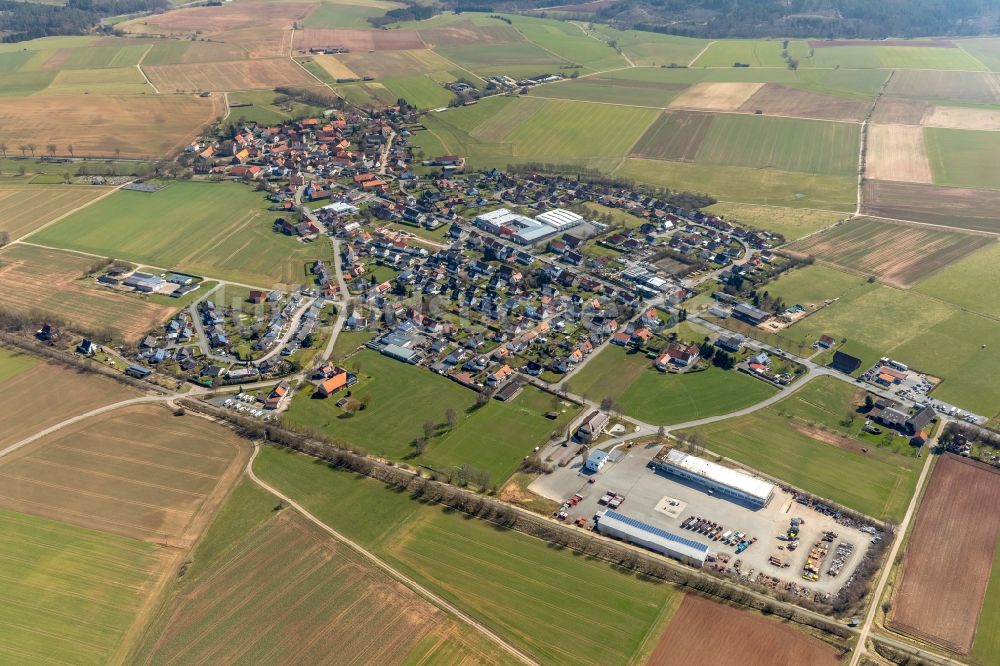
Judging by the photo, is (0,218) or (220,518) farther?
(0,218)

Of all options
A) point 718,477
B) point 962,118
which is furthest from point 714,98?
point 718,477

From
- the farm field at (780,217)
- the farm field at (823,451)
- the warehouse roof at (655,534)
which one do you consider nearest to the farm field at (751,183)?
A: the farm field at (780,217)

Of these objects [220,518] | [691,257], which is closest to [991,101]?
[691,257]

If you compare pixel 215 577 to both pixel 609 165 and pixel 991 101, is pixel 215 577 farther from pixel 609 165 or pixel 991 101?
pixel 991 101

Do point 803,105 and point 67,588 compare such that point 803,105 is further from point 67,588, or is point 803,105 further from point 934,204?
point 67,588

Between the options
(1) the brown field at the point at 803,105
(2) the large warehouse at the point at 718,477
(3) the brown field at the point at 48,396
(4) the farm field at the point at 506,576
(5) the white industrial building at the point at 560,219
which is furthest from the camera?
(1) the brown field at the point at 803,105

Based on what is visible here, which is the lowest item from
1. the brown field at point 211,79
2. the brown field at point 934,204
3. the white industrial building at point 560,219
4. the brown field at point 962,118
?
the white industrial building at point 560,219

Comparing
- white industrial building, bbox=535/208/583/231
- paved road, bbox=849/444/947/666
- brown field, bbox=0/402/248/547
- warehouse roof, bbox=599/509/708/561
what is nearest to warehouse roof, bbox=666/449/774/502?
warehouse roof, bbox=599/509/708/561

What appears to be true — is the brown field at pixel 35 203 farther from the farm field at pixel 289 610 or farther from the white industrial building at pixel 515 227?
the farm field at pixel 289 610
